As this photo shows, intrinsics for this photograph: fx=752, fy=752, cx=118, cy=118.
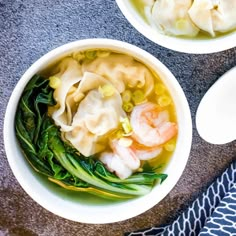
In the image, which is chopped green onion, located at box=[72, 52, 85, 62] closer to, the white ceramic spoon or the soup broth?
the soup broth

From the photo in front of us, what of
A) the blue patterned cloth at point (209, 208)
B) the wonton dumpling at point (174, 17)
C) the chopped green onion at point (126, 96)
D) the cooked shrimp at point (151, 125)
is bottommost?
the blue patterned cloth at point (209, 208)

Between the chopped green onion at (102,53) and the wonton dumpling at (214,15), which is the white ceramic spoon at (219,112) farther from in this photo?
the chopped green onion at (102,53)

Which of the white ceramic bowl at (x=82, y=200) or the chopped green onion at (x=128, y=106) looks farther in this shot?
the chopped green onion at (x=128, y=106)

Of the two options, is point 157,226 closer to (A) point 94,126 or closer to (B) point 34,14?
(A) point 94,126

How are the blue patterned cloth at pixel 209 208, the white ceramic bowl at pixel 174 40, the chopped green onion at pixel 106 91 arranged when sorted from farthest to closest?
the blue patterned cloth at pixel 209 208, the chopped green onion at pixel 106 91, the white ceramic bowl at pixel 174 40

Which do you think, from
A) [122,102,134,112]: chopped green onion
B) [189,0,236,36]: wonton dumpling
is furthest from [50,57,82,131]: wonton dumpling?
[189,0,236,36]: wonton dumpling

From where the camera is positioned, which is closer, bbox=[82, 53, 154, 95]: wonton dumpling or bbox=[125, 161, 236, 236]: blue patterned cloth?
bbox=[82, 53, 154, 95]: wonton dumpling

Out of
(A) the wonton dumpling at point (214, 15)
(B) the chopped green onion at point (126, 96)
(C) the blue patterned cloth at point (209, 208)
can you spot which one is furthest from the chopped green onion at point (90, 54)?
(C) the blue patterned cloth at point (209, 208)
